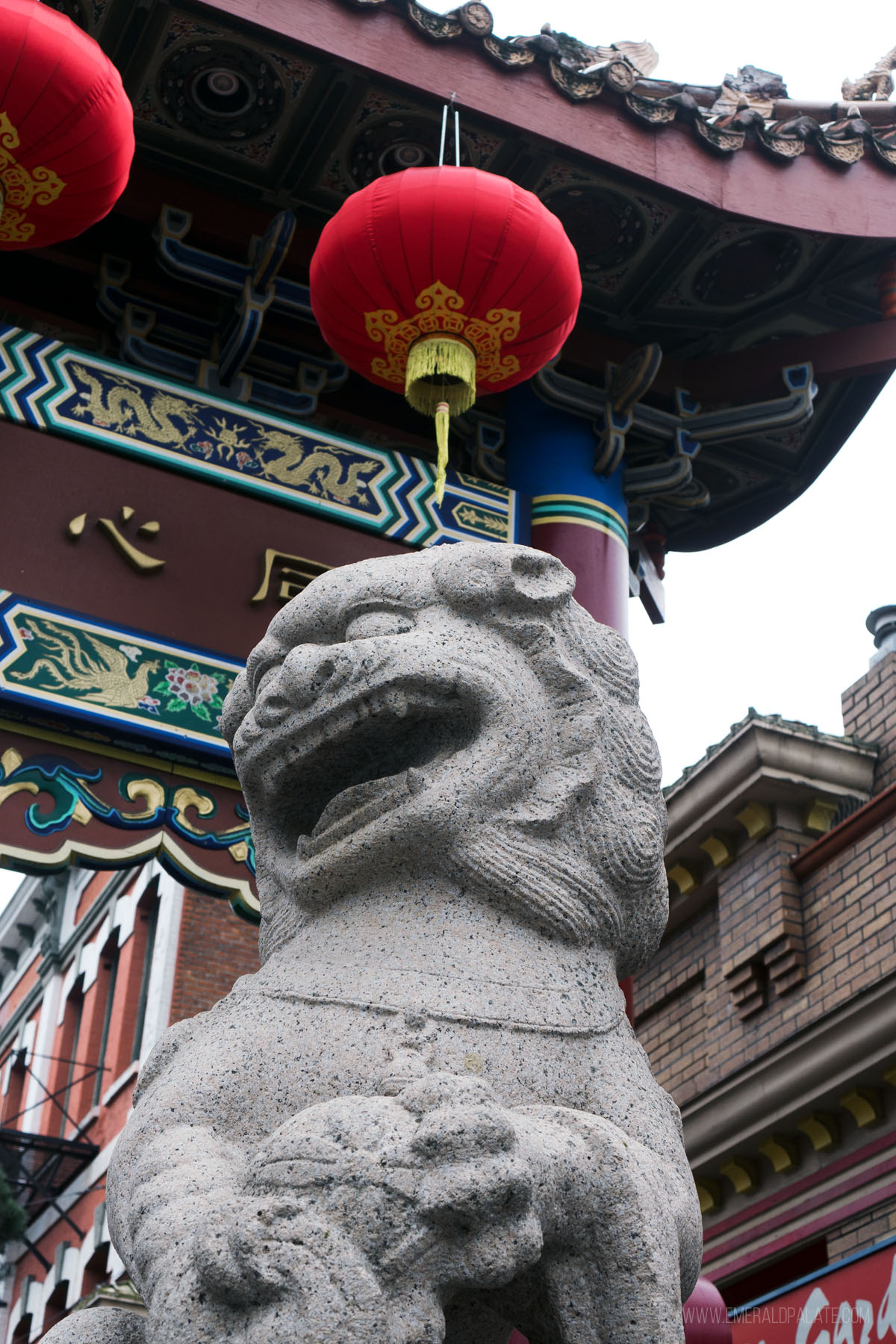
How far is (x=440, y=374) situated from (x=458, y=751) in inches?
90.7

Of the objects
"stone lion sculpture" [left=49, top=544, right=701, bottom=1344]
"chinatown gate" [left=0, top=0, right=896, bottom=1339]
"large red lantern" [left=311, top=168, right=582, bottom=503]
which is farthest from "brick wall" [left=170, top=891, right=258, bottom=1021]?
"stone lion sculpture" [left=49, top=544, right=701, bottom=1344]

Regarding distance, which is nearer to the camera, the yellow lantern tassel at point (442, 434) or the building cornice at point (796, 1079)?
the yellow lantern tassel at point (442, 434)

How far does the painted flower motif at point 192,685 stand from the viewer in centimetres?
425

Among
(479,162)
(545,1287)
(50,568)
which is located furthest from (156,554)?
(545,1287)

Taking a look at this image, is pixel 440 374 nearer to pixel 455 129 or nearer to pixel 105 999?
pixel 455 129

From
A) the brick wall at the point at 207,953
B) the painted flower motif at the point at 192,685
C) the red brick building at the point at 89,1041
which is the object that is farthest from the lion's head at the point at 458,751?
the brick wall at the point at 207,953

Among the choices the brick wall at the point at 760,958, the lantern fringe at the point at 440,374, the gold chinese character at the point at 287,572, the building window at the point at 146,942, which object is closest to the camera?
the lantern fringe at the point at 440,374

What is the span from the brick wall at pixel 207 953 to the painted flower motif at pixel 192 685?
5281 mm

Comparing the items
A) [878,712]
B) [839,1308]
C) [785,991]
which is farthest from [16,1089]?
[839,1308]

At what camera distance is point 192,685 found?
4281mm

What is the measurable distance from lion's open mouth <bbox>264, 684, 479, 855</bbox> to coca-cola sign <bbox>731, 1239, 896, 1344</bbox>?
2.64 m

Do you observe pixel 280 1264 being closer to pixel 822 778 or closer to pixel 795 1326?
pixel 795 1326

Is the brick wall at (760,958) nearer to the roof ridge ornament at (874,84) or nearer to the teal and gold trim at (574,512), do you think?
the teal and gold trim at (574,512)

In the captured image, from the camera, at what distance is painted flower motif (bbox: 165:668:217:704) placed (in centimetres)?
425
